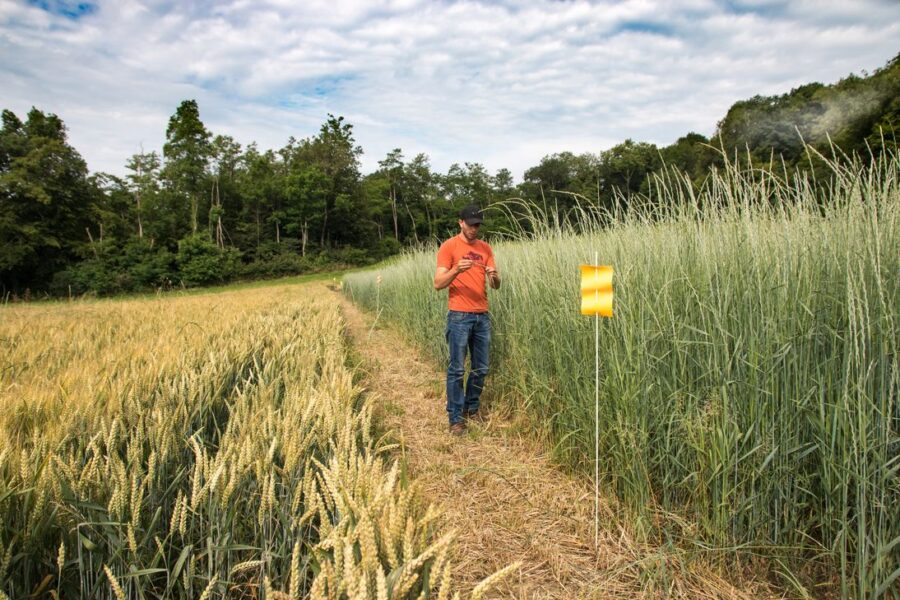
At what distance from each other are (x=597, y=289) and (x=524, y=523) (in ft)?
4.48

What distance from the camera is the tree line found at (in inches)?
1135

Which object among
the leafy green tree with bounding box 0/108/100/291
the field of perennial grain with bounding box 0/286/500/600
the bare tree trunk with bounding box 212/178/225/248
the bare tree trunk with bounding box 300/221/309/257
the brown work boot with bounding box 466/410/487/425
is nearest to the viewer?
the field of perennial grain with bounding box 0/286/500/600

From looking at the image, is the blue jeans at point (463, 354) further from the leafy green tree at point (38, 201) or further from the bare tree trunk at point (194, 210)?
the bare tree trunk at point (194, 210)

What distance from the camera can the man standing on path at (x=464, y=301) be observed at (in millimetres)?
3508

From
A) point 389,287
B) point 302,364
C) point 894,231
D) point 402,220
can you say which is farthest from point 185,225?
point 894,231

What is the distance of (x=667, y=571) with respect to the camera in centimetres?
187

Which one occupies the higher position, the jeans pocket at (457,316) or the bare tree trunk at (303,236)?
the bare tree trunk at (303,236)

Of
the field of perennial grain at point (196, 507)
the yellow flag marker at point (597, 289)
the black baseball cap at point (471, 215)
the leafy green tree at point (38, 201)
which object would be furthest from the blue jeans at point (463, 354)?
the leafy green tree at point (38, 201)

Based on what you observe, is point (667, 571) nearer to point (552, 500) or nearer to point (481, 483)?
point (552, 500)

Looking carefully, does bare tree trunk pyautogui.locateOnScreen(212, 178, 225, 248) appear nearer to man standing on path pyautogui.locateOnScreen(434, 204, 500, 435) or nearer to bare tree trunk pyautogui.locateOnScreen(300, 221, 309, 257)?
bare tree trunk pyautogui.locateOnScreen(300, 221, 309, 257)

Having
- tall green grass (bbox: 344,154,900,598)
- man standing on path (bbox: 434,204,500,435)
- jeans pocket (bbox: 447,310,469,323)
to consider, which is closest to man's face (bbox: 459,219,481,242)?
man standing on path (bbox: 434,204,500,435)

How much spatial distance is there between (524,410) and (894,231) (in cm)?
242

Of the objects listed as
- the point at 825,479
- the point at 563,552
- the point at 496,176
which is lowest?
the point at 563,552

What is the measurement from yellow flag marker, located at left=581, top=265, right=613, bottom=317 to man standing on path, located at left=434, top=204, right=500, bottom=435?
1329mm
